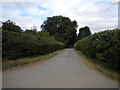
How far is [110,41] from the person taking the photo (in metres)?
7.39

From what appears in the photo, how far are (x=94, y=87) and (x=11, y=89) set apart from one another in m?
2.85

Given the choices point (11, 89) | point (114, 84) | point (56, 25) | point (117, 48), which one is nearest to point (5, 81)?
point (11, 89)

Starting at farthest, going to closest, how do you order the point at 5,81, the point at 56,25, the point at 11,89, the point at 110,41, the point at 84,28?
the point at 84,28 < the point at 56,25 < the point at 110,41 < the point at 5,81 < the point at 11,89

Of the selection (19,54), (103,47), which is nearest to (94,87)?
(103,47)

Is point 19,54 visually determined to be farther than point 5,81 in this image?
Yes

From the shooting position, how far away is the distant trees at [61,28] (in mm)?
65562

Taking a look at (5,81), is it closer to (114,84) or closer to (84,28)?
(114,84)

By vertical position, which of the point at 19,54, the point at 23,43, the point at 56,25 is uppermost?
the point at 56,25

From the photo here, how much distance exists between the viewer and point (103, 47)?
796 cm

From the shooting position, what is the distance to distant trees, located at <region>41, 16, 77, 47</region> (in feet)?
215

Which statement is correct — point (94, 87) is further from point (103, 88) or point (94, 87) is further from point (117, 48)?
point (117, 48)

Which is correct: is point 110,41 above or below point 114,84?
above

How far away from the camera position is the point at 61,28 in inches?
2685

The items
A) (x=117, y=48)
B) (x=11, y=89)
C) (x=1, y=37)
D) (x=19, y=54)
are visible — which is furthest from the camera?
(x=19, y=54)
